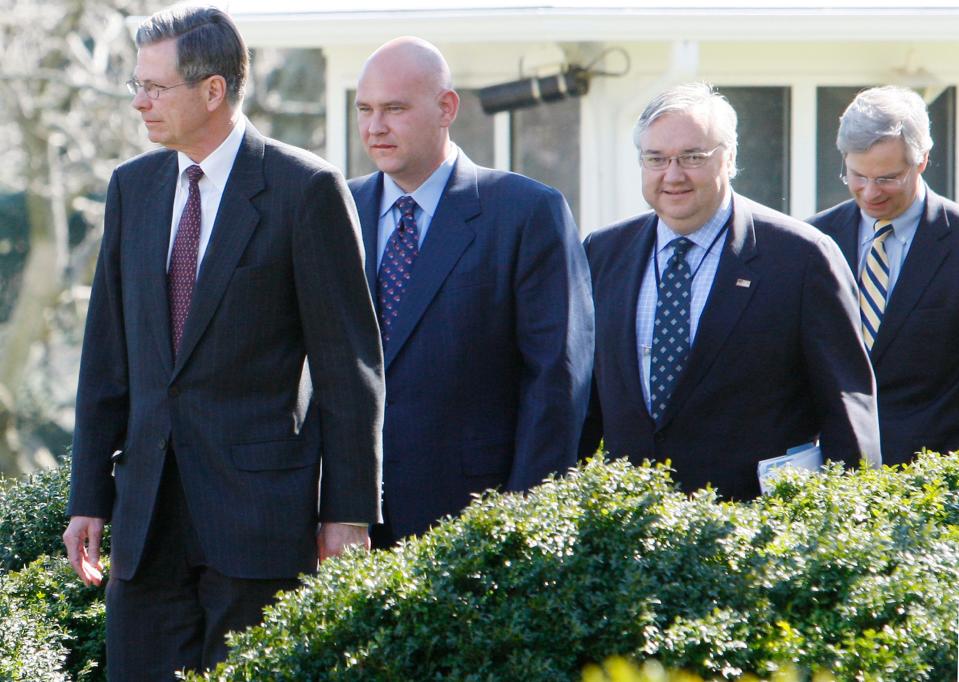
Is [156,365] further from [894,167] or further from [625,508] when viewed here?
[894,167]

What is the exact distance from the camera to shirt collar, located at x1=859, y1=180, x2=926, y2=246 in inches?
230

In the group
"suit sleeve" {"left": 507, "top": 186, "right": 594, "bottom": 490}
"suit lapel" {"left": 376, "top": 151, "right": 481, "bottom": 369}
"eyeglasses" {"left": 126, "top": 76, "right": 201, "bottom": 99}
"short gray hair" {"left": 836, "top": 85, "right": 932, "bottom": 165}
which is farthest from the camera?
"short gray hair" {"left": 836, "top": 85, "right": 932, "bottom": 165}

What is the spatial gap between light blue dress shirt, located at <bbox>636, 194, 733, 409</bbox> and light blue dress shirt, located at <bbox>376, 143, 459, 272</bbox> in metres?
0.72

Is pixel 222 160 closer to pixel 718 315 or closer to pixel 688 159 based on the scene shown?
pixel 688 159

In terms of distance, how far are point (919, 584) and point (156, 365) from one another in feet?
6.66

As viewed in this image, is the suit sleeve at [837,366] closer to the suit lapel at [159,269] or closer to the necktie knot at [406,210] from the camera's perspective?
the necktie knot at [406,210]

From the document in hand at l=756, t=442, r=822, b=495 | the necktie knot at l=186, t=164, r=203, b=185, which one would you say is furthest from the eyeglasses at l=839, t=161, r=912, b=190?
the necktie knot at l=186, t=164, r=203, b=185

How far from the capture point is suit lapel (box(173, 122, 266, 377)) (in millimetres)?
4012

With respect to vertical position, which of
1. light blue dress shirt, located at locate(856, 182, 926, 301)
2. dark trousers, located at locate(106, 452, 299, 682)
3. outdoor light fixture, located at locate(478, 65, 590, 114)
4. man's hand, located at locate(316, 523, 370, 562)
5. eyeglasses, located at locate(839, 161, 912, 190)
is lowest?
dark trousers, located at locate(106, 452, 299, 682)

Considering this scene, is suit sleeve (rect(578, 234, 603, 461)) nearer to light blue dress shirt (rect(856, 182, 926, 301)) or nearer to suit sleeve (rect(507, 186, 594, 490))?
suit sleeve (rect(507, 186, 594, 490))

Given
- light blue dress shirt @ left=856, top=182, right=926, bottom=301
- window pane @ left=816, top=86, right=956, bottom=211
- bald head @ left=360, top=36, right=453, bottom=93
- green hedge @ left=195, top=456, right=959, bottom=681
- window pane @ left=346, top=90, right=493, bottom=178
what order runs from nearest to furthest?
1. green hedge @ left=195, top=456, right=959, bottom=681
2. bald head @ left=360, top=36, right=453, bottom=93
3. light blue dress shirt @ left=856, top=182, right=926, bottom=301
4. window pane @ left=816, top=86, right=956, bottom=211
5. window pane @ left=346, top=90, right=493, bottom=178

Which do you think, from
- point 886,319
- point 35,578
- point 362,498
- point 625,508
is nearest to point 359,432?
point 362,498

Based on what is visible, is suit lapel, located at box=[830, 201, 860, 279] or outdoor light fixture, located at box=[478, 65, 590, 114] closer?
suit lapel, located at box=[830, 201, 860, 279]

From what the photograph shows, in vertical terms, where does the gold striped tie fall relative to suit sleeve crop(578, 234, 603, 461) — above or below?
above
